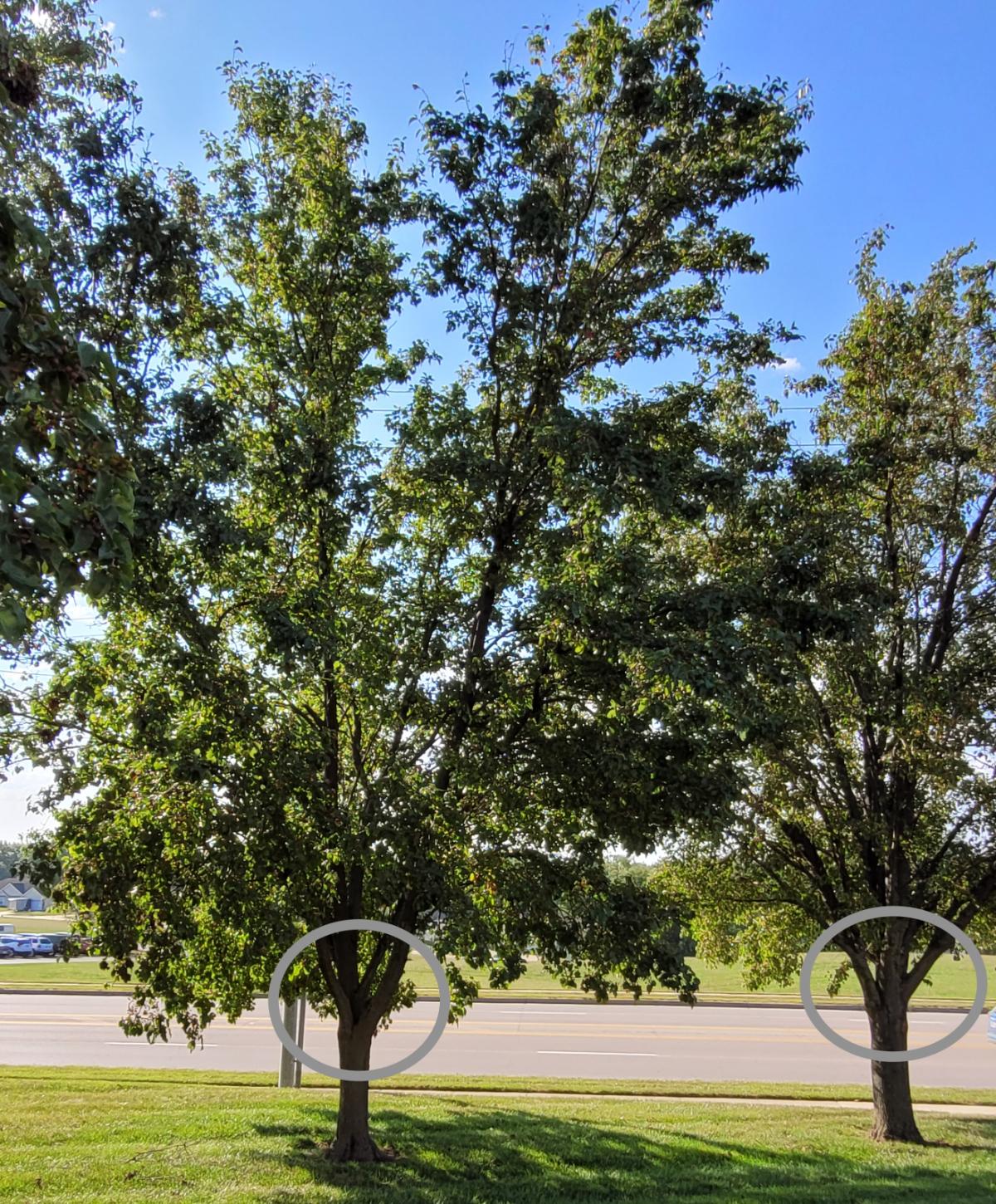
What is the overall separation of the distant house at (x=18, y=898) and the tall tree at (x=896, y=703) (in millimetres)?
61332

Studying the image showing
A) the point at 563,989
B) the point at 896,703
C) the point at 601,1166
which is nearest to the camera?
the point at 601,1166

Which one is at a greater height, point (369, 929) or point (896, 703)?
point (896, 703)

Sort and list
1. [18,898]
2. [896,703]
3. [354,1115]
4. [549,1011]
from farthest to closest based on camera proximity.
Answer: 1. [18,898]
2. [549,1011]
3. [896,703]
4. [354,1115]

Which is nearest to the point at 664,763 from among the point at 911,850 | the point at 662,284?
the point at 662,284

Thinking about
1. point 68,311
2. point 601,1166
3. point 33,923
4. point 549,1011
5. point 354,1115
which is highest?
point 68,311

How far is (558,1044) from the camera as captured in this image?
17531 mm

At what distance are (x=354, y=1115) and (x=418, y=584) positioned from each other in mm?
4680

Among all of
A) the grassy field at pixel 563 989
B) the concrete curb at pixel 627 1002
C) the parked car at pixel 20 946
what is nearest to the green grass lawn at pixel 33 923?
the parked car at pixel 20 946

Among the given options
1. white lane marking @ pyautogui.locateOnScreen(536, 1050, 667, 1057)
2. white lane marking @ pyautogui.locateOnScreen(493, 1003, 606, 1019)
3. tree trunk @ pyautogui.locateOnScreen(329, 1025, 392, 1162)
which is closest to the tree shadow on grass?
tree trunk @ pyautogui.locateOnScreen(329, 1025, 392, 1162)

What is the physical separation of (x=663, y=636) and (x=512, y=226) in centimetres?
371

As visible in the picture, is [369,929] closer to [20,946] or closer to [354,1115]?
[354,1115]

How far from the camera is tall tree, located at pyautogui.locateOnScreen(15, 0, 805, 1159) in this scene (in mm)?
6660

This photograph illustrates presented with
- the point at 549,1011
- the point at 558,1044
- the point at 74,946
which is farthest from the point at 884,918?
the point at 549,1011

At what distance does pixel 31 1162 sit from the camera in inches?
306
